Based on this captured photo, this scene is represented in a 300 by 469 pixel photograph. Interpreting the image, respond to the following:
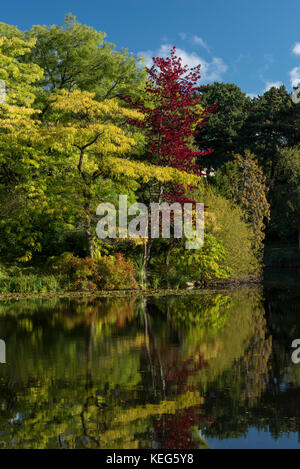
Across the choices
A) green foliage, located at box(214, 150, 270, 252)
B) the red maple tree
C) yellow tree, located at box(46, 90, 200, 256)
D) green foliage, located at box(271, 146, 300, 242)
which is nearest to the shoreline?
yellow tree, located at box(46, 90, 200, 256)

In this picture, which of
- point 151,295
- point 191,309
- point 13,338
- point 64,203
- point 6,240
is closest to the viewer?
point 13,338

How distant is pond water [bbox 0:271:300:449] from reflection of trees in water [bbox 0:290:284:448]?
1cm

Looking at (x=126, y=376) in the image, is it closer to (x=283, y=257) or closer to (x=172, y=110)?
(x=172, y=110)

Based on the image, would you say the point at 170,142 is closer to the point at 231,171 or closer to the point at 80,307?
the point at 80,307

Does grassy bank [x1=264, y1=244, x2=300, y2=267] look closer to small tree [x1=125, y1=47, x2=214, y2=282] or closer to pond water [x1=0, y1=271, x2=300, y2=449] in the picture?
small tree [x1=125, y1=47, x2=214, y2=282]

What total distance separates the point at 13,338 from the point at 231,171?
858 inches

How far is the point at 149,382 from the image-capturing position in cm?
496

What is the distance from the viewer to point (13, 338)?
740cm

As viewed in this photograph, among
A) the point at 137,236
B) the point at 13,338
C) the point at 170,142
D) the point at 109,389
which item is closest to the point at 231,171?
the point at 170,142

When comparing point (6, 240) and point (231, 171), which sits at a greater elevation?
point (231, 171)

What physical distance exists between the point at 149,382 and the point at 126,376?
312 millimetres

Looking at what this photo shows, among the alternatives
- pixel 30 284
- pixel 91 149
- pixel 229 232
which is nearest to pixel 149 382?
pixel 30 284
